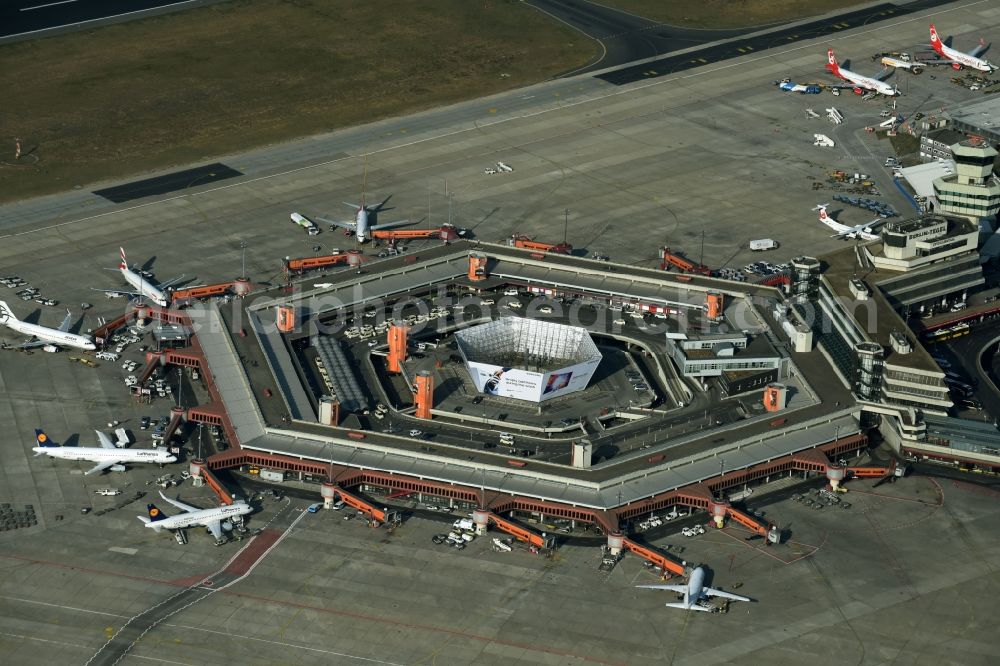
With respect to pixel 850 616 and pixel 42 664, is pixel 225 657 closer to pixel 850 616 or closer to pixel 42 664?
pixel 42 664

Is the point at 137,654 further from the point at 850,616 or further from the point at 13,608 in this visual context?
the point at 850,616

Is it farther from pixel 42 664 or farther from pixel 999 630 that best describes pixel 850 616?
pixel 42 664

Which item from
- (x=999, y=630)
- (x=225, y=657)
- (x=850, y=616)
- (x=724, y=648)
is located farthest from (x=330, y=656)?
(x=999, y=630)

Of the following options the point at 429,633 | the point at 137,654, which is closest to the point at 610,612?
the point at 429,633

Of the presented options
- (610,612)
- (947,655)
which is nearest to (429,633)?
(610,612)

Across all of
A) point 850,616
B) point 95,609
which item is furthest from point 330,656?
point 850,616
